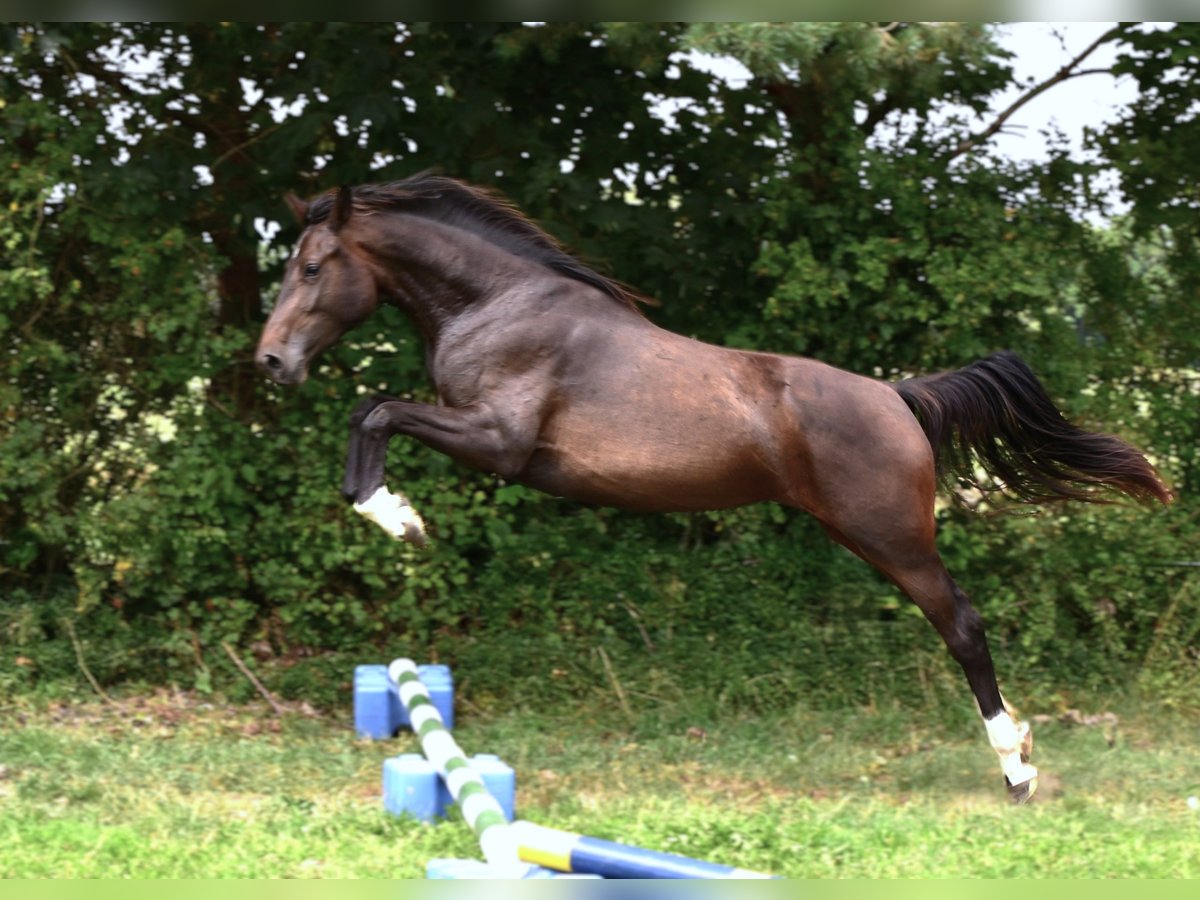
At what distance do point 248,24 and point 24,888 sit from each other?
495 cm

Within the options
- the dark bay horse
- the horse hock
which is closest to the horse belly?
the dark bay horse

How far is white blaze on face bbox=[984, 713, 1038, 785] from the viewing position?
15.6 ft

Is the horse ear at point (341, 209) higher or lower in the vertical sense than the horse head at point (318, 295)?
higher

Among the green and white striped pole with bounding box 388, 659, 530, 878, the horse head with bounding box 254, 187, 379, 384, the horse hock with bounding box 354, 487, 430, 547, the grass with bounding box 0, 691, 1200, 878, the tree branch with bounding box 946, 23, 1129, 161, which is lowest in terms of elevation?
the grass with bounding box 0, 691, 1200, 878

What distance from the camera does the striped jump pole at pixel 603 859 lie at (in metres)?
3.83

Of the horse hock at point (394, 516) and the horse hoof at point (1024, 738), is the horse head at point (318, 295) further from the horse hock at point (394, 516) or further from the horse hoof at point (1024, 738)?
the horse hoof at point (1024, 738)

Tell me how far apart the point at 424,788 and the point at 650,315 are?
364cm

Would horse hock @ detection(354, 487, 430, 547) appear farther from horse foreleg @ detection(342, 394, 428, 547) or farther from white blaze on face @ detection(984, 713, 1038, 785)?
white blaze on face @ detection(984, 713, 1038, 785)

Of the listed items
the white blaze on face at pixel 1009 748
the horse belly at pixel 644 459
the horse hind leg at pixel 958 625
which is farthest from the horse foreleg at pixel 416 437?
the white blaze on face at pixel 1009 748

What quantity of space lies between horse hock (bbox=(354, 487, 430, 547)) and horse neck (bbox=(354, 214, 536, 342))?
757 millimetres

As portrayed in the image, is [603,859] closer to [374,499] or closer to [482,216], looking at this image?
[374,499]

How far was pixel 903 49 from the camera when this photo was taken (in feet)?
18.9

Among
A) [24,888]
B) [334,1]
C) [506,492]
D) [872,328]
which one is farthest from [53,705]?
[872,328]

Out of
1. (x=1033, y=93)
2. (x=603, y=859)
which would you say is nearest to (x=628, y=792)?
(x=603, y=859)
